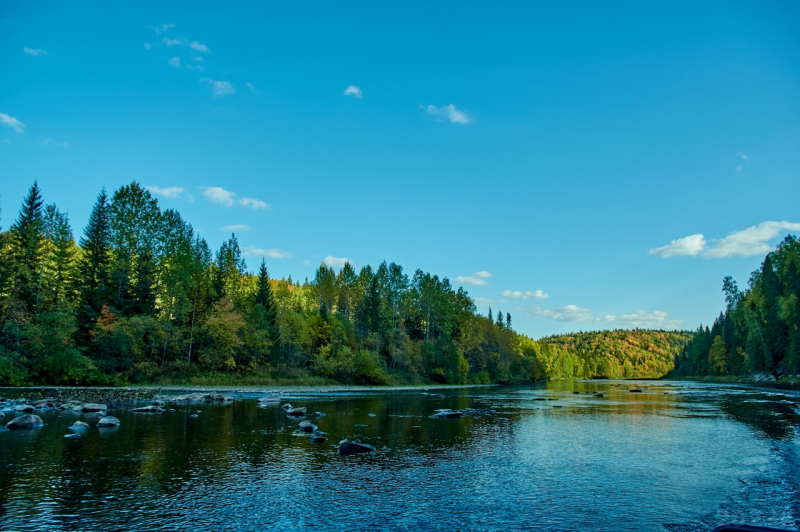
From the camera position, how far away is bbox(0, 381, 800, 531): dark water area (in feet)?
43.2

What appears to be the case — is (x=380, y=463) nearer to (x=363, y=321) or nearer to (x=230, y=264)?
(x=230, y=264)

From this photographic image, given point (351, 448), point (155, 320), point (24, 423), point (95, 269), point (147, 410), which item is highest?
point (95, 269)

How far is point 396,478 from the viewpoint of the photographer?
1772 cm

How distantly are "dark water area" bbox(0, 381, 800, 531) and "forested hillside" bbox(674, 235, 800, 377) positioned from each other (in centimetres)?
7542

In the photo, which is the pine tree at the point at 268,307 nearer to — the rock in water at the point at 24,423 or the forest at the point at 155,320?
the forest at the point at 155,320

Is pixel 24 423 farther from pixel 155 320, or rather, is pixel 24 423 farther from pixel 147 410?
pixel 155 320

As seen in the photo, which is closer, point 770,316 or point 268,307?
point 268,307

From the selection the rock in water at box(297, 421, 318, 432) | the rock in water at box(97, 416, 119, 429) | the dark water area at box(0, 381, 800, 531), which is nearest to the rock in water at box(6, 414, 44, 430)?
the dark water area at box(0, 381, 800, 531)

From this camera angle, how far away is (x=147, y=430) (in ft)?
88.3

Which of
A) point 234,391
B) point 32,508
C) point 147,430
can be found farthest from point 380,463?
point 234,391

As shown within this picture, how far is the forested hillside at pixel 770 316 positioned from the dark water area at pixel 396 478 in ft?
247

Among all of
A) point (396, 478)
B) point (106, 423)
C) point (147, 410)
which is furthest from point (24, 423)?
point (396, 478)

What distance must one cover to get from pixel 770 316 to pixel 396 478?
118 metres

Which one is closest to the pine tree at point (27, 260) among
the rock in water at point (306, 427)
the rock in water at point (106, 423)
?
the rock in water at point (106, 423)
